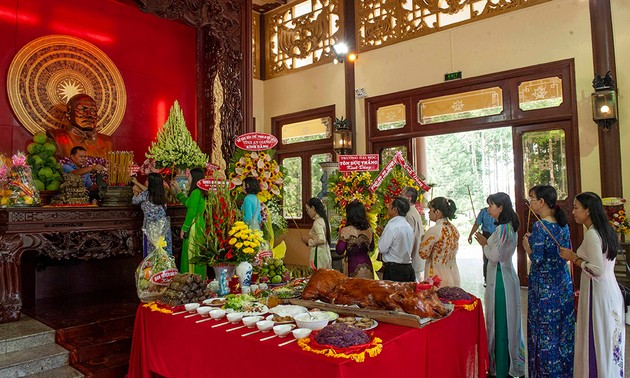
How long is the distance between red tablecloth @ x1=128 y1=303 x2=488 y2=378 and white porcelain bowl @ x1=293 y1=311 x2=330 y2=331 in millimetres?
144

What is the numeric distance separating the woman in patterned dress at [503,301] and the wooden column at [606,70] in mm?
3238

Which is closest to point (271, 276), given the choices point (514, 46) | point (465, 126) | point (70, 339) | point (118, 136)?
point (70, 339)

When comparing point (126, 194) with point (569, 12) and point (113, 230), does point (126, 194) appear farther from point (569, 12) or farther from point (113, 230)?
point (569, 12)

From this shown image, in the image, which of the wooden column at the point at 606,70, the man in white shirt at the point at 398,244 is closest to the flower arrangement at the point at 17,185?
the man in white shirt at the point at 398,244

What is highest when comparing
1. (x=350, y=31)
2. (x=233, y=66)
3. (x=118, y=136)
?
(x=350, y=31)

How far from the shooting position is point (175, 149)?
→ 4.79m

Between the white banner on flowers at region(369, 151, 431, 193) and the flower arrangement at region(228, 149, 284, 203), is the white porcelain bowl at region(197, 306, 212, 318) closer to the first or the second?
the flower arrangement at region(228, 149, 284, 203)

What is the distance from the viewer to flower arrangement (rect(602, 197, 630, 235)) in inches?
190

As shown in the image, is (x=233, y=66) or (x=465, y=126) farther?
(x=465, y=126)

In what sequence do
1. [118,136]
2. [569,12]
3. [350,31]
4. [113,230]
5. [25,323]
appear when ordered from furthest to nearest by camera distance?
[350,31]
[569,12]
[118,136]
[113,230]
[25,323]

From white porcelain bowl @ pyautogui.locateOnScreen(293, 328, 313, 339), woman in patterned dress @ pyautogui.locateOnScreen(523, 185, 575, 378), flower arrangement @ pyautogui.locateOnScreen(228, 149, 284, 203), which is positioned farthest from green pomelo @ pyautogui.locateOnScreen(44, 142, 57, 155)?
woman in patterned dress @ pyautogui.locateOnScreen(523, 185, 575, 378)

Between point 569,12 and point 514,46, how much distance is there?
2.43ft

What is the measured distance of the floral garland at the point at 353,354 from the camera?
1.74m

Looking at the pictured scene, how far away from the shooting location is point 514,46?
252 inches
